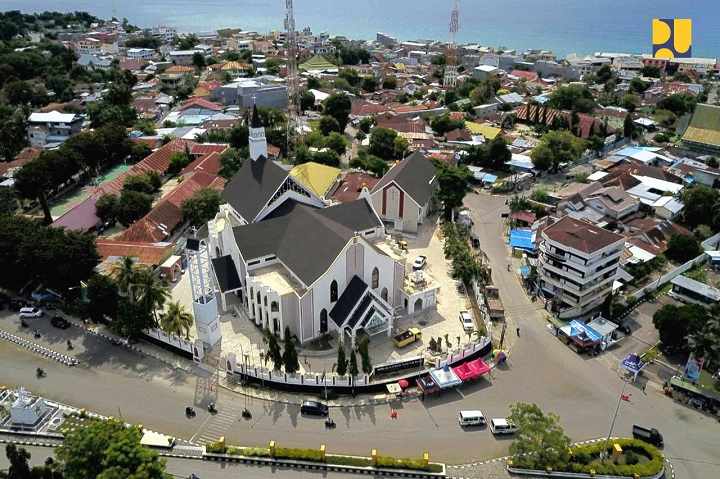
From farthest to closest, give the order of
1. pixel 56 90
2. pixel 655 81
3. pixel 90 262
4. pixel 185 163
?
1. pixel 655 81
2. pixel 56 90
3. pixel 185 163
4. pixel 90 262

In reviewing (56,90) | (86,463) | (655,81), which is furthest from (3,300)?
(655,81)

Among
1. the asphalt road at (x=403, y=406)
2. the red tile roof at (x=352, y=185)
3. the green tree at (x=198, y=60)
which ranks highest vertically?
the green tree at (x=198, y=60)

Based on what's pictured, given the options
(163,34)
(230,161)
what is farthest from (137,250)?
(163,34)

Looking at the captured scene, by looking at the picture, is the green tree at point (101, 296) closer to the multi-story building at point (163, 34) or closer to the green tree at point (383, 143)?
the green tree at point (383, 143)

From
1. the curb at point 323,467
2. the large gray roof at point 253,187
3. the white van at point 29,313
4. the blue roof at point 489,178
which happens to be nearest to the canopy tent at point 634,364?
the curb at point 323,467

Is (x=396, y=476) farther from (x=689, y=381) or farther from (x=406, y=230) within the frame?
(x=406, y=230)

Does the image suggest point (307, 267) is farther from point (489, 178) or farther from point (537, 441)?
point (489, 178)

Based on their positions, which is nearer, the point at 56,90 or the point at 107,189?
the point at 107,189
